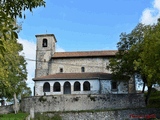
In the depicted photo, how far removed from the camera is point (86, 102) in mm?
38094

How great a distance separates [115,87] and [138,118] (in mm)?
10778

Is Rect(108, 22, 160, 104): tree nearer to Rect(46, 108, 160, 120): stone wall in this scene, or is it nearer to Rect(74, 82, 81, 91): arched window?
Rect(46, 108, 160, 120): stone wall

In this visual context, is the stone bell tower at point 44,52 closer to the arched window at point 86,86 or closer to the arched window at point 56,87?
the arched window at point 56,87

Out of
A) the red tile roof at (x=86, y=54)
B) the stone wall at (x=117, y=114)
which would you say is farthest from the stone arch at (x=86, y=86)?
the stone wall at (x=117, y=114)

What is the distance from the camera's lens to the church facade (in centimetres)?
4331

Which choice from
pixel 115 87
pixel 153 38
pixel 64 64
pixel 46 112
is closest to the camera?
pixel 153 38

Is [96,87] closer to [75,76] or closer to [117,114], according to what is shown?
[75,76]

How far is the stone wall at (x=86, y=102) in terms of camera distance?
124 ft

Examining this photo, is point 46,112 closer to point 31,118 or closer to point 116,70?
point 31,118

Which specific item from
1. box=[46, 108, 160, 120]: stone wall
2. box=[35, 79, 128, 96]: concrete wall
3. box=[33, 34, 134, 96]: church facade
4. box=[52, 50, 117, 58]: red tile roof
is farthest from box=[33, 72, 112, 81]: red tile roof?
box=[46, 108, 160, 120]: stone wall

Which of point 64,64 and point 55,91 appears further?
point 64,64

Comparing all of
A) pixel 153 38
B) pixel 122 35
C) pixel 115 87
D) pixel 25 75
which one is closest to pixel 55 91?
pixel 25 75

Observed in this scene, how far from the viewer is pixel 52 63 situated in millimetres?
49625

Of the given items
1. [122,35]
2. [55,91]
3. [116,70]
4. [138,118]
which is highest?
[122,35]
